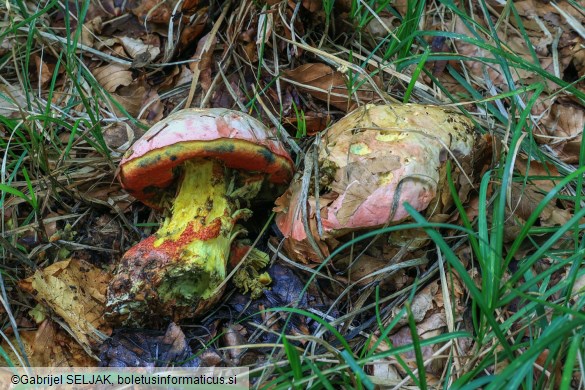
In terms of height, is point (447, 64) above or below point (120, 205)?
above

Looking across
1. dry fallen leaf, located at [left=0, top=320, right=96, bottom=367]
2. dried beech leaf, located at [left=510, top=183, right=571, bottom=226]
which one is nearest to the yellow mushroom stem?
dry fallen leaf, located at [left=0, top=320, right=96, bottom=367]

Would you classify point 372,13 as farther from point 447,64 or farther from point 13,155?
point 13,155

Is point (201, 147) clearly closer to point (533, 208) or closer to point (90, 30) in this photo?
point (533, 208)

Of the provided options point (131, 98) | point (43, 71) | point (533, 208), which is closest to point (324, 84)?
point (131, 98)

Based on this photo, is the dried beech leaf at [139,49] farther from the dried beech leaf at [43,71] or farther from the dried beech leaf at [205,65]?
the dried beech leaf at [43,71]

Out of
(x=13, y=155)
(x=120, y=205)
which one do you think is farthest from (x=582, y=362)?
(x=13, y=155)

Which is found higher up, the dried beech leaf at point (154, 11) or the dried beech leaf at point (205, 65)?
the dried beech leaf at point (154, 11)

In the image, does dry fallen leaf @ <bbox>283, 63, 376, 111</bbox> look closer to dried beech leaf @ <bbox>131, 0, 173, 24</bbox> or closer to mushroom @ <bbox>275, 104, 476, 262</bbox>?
mushroom @ <bbox>275, 104, 476, 262</bbox>

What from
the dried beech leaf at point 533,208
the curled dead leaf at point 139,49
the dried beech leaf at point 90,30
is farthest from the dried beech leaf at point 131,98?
the dried beech leaf at point 533,208
